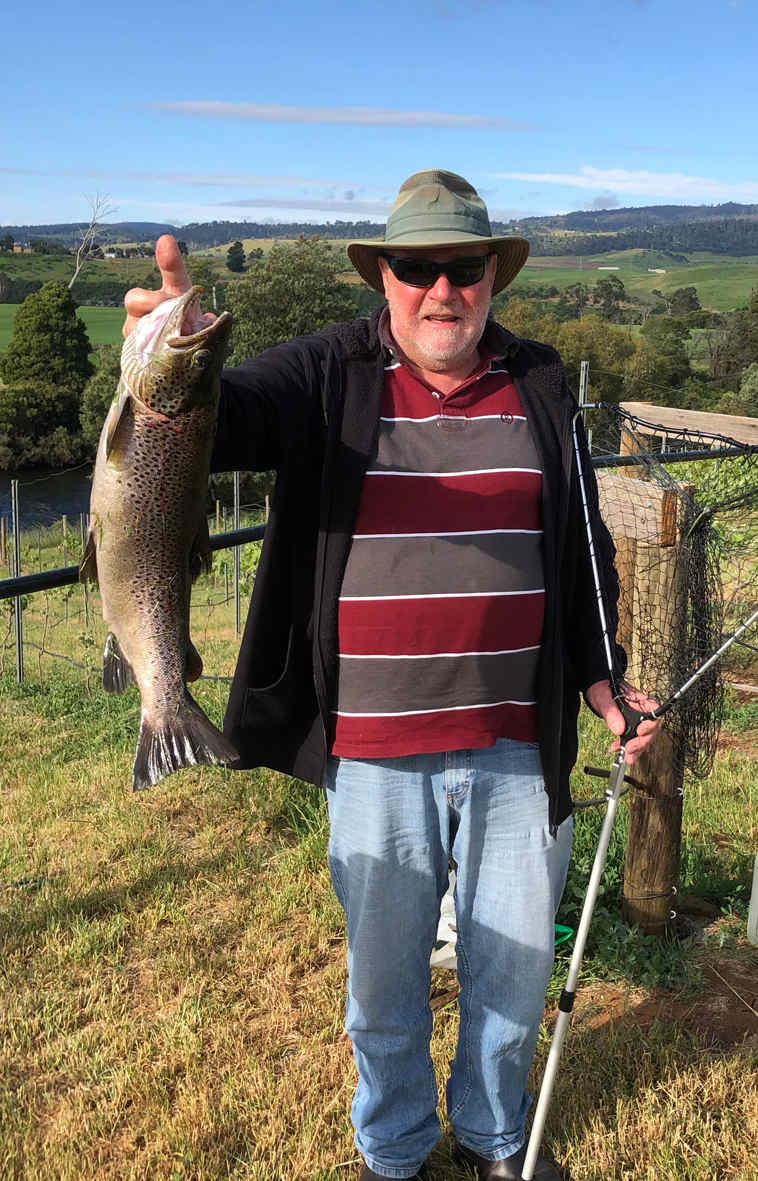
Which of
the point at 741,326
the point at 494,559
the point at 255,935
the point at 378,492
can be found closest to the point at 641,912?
the point at 255,935

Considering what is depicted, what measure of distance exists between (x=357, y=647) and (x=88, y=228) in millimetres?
1422

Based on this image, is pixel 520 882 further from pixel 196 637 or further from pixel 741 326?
pixel 741 326

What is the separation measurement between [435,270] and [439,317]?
13cm

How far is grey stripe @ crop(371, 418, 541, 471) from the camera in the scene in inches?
98.1

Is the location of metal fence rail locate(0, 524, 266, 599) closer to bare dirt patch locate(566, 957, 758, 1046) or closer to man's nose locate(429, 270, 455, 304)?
man's nose locate(429, 270, 455, 304)

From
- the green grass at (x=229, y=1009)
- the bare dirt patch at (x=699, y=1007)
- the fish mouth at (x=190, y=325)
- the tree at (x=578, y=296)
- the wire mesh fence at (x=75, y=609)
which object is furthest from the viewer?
the tree at (x=578, y=296)

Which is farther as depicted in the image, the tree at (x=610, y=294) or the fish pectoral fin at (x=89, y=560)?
the tree at (x=610, y=294)

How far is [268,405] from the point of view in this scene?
2393 millimetres

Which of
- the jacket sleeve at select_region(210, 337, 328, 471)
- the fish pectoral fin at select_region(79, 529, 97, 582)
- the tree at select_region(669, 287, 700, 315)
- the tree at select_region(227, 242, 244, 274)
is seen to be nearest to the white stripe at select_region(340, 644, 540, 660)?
the jacket sleeve at select_region(210, 337, 328, 471)

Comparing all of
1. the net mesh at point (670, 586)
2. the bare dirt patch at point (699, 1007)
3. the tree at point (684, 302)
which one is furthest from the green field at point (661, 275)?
the bare dirt patch at point (699, 1007)

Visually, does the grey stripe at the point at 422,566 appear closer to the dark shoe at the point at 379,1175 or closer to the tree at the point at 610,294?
the dark shoe at the point at 379,1175

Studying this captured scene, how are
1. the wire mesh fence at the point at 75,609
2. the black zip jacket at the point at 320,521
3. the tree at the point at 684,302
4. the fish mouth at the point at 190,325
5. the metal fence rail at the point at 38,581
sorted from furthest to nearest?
the tree at the point at 684,302
the wire mesh fence at the point at 75,609
the metal fence rail at the point at 38,581
the black zip jacket at the point at 320,521
the fish mouth at the point at 190,325

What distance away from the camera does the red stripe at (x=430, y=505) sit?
8.13ft

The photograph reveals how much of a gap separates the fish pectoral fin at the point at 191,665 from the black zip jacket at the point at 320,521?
0.89 feet
